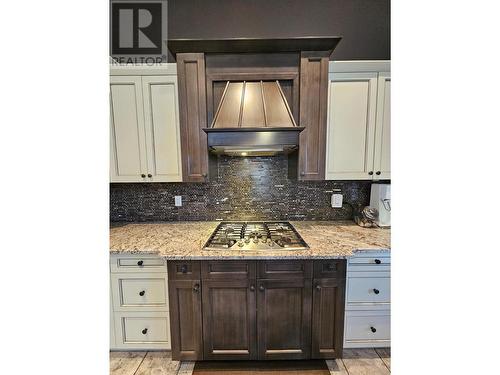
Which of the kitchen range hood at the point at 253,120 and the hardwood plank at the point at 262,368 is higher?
the kitchen range hood at the point at 253,120

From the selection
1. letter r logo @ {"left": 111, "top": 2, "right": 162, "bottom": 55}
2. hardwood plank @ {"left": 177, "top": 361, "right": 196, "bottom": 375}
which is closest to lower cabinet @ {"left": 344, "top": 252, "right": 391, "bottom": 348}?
hardwood plank @ {"left": 177, "top": 361, "right": 196, "bottom": 375}

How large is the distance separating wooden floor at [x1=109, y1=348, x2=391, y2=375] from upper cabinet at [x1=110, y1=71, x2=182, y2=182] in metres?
1.45

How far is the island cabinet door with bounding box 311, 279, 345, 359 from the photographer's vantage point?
1593mm

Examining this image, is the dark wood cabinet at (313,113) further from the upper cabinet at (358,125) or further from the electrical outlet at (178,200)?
the electrical outlet at (178,200)

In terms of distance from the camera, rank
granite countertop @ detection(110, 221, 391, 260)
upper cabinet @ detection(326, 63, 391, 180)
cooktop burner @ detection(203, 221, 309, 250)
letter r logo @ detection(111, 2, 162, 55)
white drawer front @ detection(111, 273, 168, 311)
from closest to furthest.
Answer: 1. granite countertop @ detection(110, 221, 391, 260)
2. cooktop burner @ detection(203, 221, 309, 250)
3. white drawer front @ detection(111, 273, 168, 311)
4. upper cabinet @ detection(326, 63, 391, 180)
5. letter r logo @ detection(111, 2, 162, 55)

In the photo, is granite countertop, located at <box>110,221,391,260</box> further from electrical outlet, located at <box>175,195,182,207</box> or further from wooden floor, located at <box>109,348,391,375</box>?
wooden floor, located at <box>109,348,391,375</box>

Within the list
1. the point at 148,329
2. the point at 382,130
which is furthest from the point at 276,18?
the point at 148,329

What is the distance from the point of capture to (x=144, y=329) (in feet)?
5.78

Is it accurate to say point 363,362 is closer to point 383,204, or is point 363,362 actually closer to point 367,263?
point 367,263

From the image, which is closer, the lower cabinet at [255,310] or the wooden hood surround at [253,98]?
the lower cabinet at [255,310]

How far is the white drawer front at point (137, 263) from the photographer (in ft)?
5.63

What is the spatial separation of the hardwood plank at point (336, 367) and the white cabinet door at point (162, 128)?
→ 6.26 ft

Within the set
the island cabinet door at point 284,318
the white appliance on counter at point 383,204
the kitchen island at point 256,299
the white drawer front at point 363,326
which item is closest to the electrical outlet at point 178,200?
the kitchen island at point 256,299

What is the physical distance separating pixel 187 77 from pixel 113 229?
1532 millimetres
